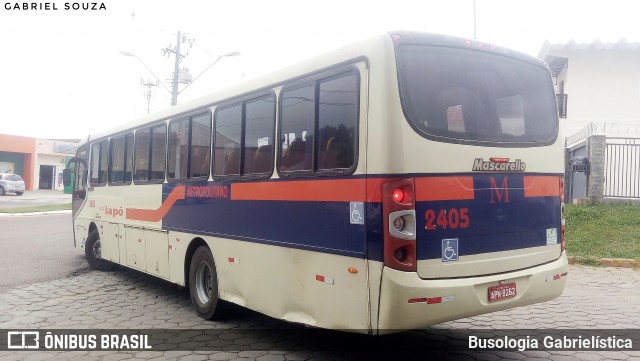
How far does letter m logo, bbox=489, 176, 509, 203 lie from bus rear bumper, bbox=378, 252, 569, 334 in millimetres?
672

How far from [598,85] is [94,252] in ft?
62.9

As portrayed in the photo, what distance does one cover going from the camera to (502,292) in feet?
15.4

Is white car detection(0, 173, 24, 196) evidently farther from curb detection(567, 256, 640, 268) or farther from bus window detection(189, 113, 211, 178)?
curb detection(567, 256, 640, 268)

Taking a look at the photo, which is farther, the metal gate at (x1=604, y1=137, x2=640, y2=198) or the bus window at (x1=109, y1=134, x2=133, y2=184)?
the metal gate at (x1=604, y1=137, x2=640, y2=198)

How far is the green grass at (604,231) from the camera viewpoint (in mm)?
10867

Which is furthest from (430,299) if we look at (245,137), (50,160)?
(50,160)

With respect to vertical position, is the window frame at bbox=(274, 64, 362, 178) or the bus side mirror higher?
the window frame at bbox=(274, 64, 362, 178)

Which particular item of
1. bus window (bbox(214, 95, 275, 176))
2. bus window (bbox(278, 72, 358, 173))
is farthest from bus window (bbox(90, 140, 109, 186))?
bus window (bbox(278, 72, 358, 173))

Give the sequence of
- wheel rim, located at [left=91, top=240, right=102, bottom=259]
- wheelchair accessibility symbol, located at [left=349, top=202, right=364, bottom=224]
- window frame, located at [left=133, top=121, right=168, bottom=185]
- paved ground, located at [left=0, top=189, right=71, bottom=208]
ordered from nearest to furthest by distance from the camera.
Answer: wheelchair accessibility symbol, located at [left=349, top=202, right=364, bottom=224] → window frame, located at [left=133, top=121, right=168, bottom=185] → wheel rim, located at [left=91, top=240, right=102, bottom=259] → paved ground, located at [left=0, top=189, right=71, bottom=208]

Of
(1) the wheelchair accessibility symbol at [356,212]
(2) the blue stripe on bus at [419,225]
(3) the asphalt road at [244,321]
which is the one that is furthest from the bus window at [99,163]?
(1) the wheelchair accessibility symbol at [356,212]

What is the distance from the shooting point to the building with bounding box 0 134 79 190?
52.1 metres

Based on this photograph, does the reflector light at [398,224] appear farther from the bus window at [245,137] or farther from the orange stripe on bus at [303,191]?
the bus window at [245,137]

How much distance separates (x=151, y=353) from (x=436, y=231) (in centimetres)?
317

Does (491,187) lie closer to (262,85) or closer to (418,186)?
(418,186)
